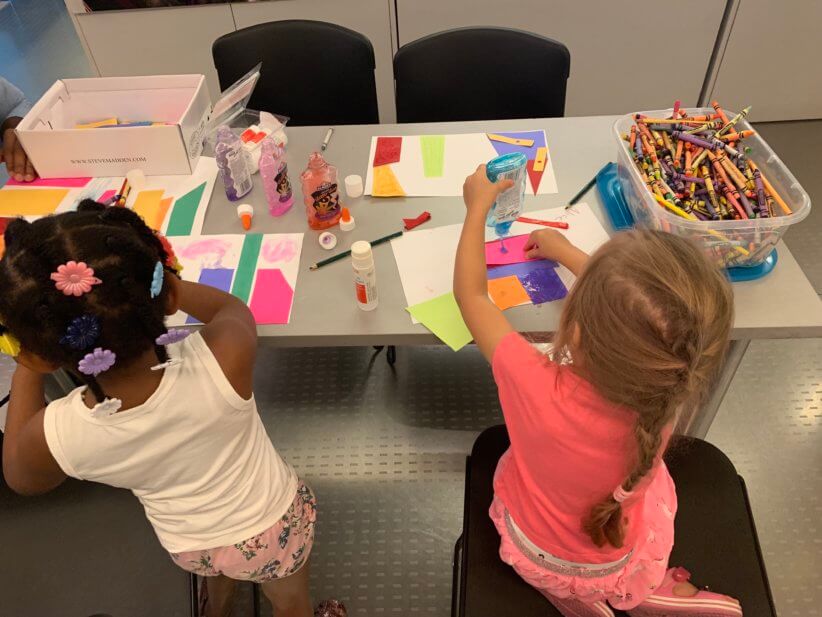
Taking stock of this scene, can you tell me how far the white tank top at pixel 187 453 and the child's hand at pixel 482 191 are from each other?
57 cm

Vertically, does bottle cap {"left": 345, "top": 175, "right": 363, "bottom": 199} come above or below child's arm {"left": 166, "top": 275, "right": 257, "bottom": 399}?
below

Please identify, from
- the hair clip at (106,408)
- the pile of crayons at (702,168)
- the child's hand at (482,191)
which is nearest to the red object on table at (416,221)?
the child's hand at (482,191)

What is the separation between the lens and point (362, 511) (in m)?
1.64

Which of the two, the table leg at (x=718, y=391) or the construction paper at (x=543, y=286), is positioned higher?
the construction paper at (x=543, y=286)

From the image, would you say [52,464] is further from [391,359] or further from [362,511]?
[391,359]

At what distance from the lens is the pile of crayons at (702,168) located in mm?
1114

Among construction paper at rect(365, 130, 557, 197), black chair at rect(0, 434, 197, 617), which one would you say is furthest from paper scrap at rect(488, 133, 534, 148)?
black chair at rect(0, 434, 197, 617)

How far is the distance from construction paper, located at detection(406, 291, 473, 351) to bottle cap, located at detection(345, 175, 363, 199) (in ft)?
1.25

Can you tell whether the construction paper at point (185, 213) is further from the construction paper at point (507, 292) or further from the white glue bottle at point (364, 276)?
the construction paper at point (507, 292)

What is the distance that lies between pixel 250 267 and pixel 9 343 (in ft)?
1.64

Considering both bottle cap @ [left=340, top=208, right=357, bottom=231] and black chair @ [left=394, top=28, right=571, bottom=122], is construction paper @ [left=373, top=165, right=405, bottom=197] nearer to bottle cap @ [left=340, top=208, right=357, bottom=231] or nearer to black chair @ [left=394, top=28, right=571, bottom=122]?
bottle cap @ [left=340, top=208, right=357, bottom=231]

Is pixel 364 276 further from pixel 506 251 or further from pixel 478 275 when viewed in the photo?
pixel 506 251

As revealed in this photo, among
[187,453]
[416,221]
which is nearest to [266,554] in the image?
[187,453]

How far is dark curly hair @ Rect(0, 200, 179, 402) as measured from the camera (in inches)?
29.0
